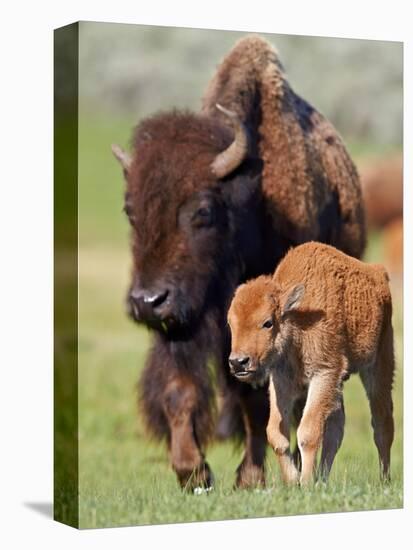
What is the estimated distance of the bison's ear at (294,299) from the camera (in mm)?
9656

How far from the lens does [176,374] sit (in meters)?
10.7

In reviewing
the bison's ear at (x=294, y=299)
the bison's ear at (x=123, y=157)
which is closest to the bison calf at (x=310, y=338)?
the bison's ear at (x=294, y=299)

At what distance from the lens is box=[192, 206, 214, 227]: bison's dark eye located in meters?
10.5

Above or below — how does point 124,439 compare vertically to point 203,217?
below

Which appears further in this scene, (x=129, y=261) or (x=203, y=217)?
(x=129, y=261)

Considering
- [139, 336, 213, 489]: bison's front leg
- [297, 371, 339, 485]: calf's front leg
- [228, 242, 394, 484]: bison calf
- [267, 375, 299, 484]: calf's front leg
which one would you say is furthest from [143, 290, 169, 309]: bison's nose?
[297, 371, 339, 485]: calf's front leg

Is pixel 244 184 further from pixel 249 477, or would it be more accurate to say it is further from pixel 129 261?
pixel 129 261

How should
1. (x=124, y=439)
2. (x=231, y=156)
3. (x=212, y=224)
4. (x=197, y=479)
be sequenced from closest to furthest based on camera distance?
1. (x=197, y=479)
2. (x=212, y=224)
3. (x=231, y=156)
4. (x=124, y=439)

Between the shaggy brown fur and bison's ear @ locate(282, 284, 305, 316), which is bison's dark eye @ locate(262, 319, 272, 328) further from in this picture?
the shaggy brown fur

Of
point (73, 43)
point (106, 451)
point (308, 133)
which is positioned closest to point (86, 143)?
point (106, 451)

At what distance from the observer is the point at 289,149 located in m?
11.1

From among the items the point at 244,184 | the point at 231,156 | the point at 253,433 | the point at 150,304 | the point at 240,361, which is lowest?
the point at 253,433

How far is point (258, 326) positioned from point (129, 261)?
374cm

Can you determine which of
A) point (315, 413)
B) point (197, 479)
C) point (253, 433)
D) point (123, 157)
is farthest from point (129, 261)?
point (315, 413)
